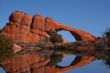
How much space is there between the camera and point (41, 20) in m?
104

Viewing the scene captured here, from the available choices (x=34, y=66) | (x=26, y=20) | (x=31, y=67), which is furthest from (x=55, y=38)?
(x=31, y=67)

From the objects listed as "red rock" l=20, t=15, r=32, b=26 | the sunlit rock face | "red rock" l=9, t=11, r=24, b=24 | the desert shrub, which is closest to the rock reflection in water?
the desert shrub

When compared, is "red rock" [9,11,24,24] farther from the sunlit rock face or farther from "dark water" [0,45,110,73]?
"dark water" [0,45,110,73]

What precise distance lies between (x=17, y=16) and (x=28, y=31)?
5304 mm

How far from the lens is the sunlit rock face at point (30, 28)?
10146cm

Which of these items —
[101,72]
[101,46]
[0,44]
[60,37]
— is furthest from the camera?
[60,37]

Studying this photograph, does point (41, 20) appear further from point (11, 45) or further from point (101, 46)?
point (11, 45)

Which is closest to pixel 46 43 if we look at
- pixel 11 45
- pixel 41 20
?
pixel 41 20

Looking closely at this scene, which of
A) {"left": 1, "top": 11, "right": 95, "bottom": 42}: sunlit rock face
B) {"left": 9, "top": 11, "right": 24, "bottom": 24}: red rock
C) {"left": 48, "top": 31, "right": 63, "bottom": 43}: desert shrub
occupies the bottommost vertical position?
{"left": 48, "top": 31, "right": 63, "bottom": 43}: desert shrub

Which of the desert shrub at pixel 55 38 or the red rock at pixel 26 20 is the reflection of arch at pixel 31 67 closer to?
the desert shrub at pixel 55 38

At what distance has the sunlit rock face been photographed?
101463mm

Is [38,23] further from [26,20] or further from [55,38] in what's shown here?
[55,38]

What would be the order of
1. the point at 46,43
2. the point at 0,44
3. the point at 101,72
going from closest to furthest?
the point at 101,72
the point at 0,44
the point at 46,43

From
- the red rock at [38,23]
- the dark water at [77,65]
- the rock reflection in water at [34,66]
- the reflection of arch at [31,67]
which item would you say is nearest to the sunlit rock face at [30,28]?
the red rock at [38,23]
